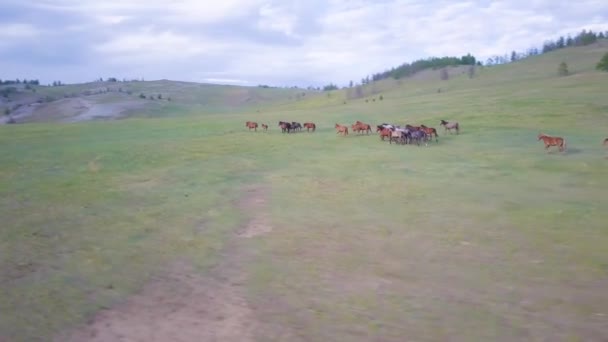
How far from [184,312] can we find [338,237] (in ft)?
12.1

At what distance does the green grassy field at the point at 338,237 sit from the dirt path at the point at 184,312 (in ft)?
0.59

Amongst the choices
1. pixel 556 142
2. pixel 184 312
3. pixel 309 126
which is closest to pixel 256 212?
pixel 184 312

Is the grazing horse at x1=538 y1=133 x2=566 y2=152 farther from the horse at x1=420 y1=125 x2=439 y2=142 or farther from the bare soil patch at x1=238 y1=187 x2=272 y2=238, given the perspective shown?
the bare soil patch at x1=238 y1=187 x2=272 y2=238

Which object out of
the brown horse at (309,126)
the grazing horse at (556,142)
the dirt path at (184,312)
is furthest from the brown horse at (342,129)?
the dirt path at (184,312)

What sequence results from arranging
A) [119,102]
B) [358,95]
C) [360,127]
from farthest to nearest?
[119,102] < [358,95] < [360,127]

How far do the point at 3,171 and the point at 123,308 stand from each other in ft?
45.0

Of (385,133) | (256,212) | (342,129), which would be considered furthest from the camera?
(342,129)

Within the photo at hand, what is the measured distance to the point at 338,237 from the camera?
31.8ft

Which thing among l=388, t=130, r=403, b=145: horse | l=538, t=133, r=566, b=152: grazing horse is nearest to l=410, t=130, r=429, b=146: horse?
l=388, t=130, r=403, b=145: horse

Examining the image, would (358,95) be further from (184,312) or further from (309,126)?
(184,312)

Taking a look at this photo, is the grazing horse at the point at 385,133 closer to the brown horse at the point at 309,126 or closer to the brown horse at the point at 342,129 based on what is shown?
the brown horse at the point at 342,129

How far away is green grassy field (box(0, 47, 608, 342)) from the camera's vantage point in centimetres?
652

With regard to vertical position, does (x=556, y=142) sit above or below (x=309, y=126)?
below

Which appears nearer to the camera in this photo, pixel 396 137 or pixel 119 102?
pixel 396 137
